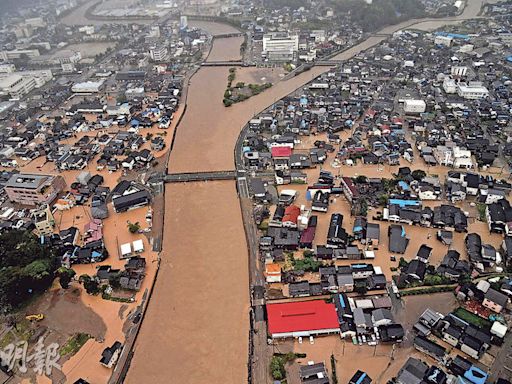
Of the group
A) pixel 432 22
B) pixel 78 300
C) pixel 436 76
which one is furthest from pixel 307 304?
pixel 432 22

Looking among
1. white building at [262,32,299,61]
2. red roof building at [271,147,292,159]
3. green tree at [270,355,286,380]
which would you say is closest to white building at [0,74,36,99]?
white building at [262,32,299,61]

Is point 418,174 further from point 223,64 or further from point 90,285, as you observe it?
point 223,64

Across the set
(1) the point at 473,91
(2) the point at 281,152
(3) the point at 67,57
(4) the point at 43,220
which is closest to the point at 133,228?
(4) the point at 43,220

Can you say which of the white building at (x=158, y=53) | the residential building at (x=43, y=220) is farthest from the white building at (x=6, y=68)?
the residential building at (x=43, y=220)

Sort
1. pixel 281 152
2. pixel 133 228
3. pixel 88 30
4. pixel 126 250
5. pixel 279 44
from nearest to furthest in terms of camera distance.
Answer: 1. pixel 126 250
2. pixel 133 228
3. pixel 281 152
4. pixel 279 44
5. pixel 88 30

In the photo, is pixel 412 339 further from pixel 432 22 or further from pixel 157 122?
pixel 432 22

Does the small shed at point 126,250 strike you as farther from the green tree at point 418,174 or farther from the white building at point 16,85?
the white building at point 16,85
